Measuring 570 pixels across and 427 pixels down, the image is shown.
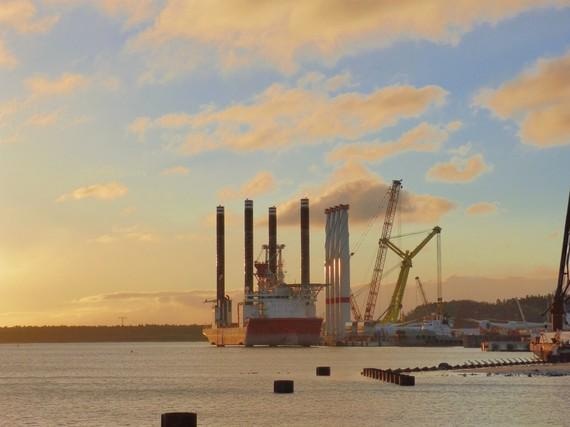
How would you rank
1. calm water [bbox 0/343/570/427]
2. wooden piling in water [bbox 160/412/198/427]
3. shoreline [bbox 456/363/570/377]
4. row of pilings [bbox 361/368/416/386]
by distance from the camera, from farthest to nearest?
shoreline [bbox 456/363/570/377]
row of pilings [bbox 361/368/416/386]
calm water [bbox 0/343/570/427]
wooden piling in water [bbox 160/412/198/427]

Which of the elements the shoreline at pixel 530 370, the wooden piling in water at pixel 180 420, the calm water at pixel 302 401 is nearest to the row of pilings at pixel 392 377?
the calm water at pixel 302 401

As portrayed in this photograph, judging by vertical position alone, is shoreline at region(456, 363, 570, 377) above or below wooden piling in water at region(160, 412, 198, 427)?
above

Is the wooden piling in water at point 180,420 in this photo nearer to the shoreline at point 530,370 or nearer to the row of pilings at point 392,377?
the row of pilings at point 392,377

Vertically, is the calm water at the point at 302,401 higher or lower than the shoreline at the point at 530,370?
lower

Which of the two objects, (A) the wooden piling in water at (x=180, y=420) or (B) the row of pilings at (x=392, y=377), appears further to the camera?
(B) the row of pilings at (x=392, y=377)

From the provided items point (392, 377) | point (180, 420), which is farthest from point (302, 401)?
point (180, 420)

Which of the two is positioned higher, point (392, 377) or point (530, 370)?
point (530, 370)

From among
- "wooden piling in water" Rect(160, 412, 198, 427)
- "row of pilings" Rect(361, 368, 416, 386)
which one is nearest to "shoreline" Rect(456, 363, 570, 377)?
"row of pilings" Rect(361, 368, 416, 386)

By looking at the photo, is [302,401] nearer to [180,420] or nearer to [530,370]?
[180,420]

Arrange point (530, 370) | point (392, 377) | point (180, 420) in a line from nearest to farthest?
point (180, 420) < point (392, 377) < point (530, 370)

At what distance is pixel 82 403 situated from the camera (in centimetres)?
7312

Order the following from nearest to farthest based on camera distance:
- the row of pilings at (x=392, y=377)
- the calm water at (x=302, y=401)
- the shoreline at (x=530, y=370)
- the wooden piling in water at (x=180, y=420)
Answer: the wooden piling in water at (x=180, y=420) → the calm water at (x=302, y=401) → the row of pilings at (x=392, y=377) → the shoreline at (x=530, y=370)

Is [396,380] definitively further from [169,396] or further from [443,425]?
[443,425]

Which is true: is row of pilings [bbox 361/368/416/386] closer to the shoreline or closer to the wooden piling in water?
the shoreline
